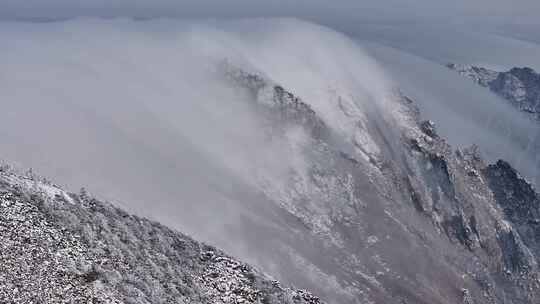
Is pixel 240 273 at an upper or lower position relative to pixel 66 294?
upper

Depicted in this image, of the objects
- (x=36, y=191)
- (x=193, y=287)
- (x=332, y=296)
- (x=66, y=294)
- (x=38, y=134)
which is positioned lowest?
(x=66, y=294)

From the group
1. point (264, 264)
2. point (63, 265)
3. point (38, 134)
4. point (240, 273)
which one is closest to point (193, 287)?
point (240, 273)

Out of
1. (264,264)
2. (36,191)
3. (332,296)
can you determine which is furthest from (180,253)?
(332,296)

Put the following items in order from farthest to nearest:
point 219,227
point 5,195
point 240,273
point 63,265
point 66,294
Answer: 1. point 219,227
2. point 240,273
3. point 5,195
4. point 63,265
5. point 66,294

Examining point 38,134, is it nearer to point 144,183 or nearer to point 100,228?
point 144,183

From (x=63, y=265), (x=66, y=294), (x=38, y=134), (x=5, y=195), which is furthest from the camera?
(x=38, y=134)

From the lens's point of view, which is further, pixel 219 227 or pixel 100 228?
pixel 219 227
